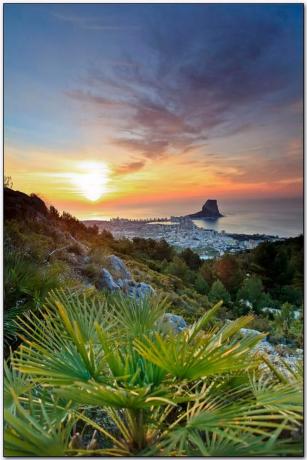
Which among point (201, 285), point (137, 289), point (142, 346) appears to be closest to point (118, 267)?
point (137, 289)

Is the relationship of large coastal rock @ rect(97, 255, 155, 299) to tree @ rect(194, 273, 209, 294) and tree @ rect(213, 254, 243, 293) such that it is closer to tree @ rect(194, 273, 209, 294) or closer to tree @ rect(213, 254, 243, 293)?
tree @ rect(194, 273, 209, 294)

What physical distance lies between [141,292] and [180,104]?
1145mm

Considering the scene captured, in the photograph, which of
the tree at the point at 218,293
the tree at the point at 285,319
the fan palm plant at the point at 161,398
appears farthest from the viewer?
the tree at the point at 218,293

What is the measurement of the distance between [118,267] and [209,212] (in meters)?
0.69

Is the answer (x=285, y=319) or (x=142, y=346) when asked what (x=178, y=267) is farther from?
(x=142, y=346)

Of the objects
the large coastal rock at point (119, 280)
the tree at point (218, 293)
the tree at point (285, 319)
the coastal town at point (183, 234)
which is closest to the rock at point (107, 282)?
the large coastal rock at point (119, 280)

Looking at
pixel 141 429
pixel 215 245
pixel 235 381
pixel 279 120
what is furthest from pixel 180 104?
pixel 141 429

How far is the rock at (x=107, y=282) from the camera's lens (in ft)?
8.98

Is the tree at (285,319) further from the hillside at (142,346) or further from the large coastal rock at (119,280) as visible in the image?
the large coastal rock at (119,280)

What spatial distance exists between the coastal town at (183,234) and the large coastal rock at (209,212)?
0.06 meters

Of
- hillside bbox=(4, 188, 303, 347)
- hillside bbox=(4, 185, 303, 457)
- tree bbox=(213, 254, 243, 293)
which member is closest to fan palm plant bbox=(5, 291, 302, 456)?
hillside bbox=(4, 185, 303, 457)

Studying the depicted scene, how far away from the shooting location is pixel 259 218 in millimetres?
2535

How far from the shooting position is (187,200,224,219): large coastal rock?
2.53 metres

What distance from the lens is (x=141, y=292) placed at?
8.79 ft
